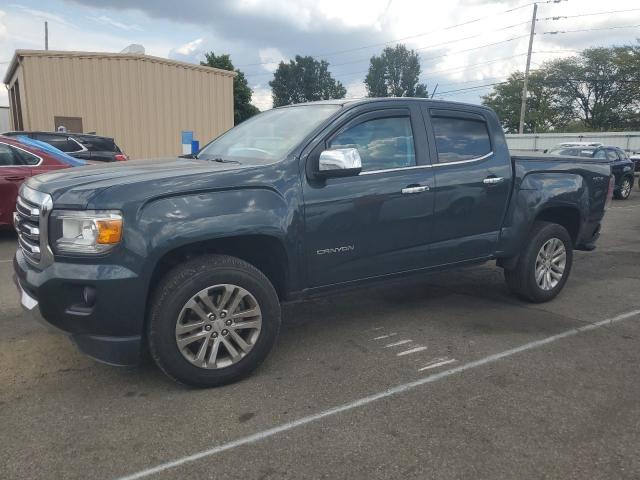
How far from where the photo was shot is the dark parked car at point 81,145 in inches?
500

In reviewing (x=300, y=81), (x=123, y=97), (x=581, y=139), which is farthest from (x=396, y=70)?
(x=123, y=97)

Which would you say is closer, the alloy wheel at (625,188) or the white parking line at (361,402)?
the white parking line at (361,402)

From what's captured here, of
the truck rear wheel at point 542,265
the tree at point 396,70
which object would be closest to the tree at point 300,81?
the tree at point 396,70

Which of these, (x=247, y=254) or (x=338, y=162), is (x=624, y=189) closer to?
(x=338, y=162)

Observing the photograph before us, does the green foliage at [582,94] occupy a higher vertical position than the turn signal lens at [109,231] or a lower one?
higher

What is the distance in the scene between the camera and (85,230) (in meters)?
3.04

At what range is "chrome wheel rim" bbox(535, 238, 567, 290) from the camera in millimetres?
5215

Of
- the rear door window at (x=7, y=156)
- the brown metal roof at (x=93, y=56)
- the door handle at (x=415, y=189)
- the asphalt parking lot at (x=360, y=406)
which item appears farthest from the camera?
the brown metal roof at (x=93, y=56)

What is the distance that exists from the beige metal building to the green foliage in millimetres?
49648

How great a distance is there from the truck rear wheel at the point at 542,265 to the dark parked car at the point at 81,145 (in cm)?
1035

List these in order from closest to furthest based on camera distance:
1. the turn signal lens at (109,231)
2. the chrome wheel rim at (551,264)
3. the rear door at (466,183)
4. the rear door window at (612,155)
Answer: the turn signal lens at (109,231)
the rear door at (466,183)
the chrome wheel rim at (551,264)
the rear door window at (612,155)

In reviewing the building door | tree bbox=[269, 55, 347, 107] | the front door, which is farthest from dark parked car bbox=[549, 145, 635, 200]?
tree bbox=[269, 55, 347, 107]

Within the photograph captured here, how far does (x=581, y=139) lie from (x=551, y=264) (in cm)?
3327

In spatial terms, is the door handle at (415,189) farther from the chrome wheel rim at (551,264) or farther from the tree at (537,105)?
the tree at (537,105)
